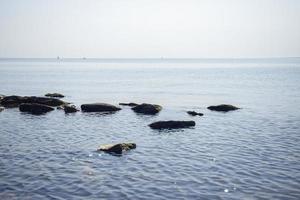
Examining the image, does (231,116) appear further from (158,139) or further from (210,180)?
(210,180)

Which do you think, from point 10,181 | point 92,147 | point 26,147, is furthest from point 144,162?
point 26,147

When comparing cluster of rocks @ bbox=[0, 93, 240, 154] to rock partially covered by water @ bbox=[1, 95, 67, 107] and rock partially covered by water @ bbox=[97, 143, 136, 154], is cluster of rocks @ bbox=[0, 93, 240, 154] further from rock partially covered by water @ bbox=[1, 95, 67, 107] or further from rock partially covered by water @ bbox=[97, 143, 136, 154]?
rock partially covered by water @ bbox=[97, 143, 136, 154]

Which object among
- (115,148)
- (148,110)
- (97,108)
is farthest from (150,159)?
(97,108)

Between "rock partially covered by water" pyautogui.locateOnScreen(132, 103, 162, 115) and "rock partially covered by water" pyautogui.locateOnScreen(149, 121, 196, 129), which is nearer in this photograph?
"rock partially covered by water" pyautogui.locateOnScreen(149, 121, 196, 129)

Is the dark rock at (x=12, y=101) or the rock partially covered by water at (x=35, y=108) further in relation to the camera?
the dark rock at (x=12, y=101)

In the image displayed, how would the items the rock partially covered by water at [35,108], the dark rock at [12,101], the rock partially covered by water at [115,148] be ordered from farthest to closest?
the dark rock at [12,101] < the rock partially covered by water at [35,108] < the rock partially covered by water at [115,148]

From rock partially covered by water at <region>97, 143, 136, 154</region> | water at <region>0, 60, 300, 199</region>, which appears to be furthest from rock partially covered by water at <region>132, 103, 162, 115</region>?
rock partially covered by water at <region>97, 143, 136, 154</region>

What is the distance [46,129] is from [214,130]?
1670 centimetres

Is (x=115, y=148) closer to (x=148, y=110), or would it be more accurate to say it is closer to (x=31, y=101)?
(x=148, y=110)

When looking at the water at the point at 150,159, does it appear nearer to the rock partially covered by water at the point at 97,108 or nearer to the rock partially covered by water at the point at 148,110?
the rock partially covered by water at the point at 148,110

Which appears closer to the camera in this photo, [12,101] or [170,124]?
[170,124]

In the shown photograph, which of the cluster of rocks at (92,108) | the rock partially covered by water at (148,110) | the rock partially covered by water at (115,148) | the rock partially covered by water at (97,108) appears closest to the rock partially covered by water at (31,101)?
the cluster of rocks at (92,108)

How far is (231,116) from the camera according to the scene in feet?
143

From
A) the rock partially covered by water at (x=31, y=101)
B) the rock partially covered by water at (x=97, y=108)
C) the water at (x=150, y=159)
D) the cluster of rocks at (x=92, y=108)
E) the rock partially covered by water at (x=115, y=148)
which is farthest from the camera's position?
the rock partially covered by water at (x=31, y=101)
